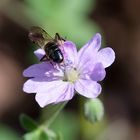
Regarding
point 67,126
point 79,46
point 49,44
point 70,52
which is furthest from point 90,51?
point 79,46

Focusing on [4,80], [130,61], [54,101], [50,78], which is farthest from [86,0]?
[54,101]

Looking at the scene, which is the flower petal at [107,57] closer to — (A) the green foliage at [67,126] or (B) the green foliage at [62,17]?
(A) the green foliage at [67,126]

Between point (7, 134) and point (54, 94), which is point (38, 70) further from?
point (7, 134)

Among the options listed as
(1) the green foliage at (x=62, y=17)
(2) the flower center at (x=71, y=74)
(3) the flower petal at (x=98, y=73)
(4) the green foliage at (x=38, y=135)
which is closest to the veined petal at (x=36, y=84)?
(2) the flower center at (x=71, y=74)

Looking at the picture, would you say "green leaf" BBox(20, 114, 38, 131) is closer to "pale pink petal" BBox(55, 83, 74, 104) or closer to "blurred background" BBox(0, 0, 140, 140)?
"pale pink petal" BBox(55, 83, 74, 104)

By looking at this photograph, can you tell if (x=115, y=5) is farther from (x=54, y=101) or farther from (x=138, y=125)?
(x=54, y=101)

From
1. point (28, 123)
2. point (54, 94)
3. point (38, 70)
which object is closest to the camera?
point (54, 94)
